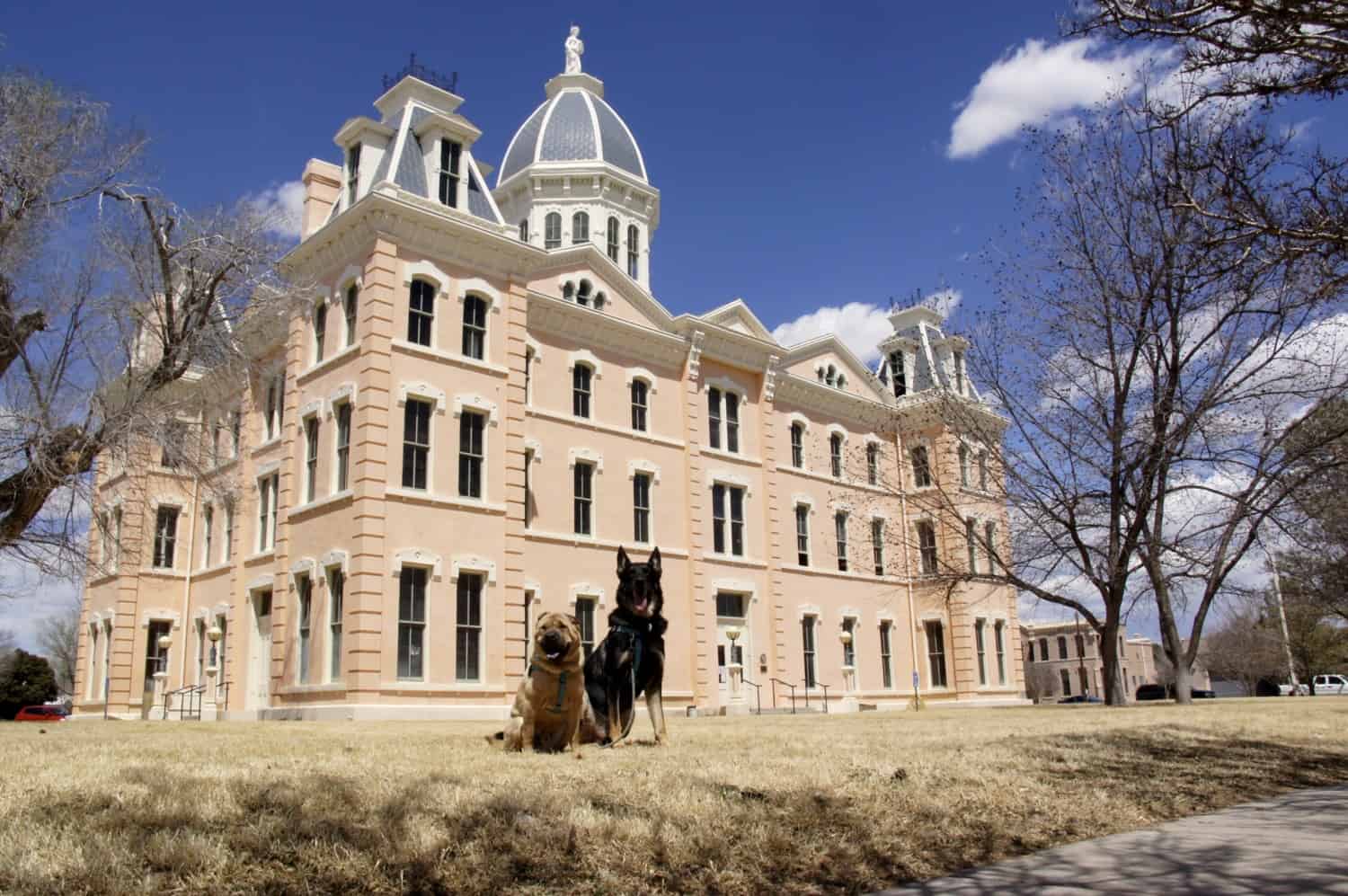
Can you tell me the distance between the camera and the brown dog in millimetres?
8562

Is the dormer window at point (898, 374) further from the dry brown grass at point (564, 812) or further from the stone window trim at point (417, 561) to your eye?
the dry brown grass at point (564, 812)

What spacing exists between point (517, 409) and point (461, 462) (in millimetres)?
2141

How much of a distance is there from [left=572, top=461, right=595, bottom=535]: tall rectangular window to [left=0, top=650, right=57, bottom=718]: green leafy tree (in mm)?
37598

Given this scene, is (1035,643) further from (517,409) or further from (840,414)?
(517,409)

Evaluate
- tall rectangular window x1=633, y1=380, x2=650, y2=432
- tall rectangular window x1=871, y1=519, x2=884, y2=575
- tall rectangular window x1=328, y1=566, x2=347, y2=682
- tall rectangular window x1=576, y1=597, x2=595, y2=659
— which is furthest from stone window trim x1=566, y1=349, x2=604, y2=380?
tall rectangular window x1=871, y1=519, x2=884, y2=575

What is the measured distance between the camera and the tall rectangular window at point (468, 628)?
79.0ft

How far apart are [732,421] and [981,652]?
14501mm

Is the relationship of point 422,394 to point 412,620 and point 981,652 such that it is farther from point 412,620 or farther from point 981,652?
point 981,652

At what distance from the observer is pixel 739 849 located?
534 cm

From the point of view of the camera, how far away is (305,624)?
24969mm

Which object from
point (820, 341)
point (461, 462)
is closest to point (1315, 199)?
point (461, 462)

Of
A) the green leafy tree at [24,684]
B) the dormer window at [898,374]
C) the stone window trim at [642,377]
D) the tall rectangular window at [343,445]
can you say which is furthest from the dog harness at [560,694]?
the green leafy tree at [24,684]

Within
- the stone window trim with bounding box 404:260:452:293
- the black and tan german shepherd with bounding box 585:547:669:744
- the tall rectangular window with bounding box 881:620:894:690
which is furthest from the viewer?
the tall rectangular window with bounding box 881:620:894:690

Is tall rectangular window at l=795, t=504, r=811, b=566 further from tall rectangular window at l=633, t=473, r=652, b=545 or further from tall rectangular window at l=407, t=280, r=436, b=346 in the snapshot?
tall rectangular window at l=407, t=280, r=436, b=346
